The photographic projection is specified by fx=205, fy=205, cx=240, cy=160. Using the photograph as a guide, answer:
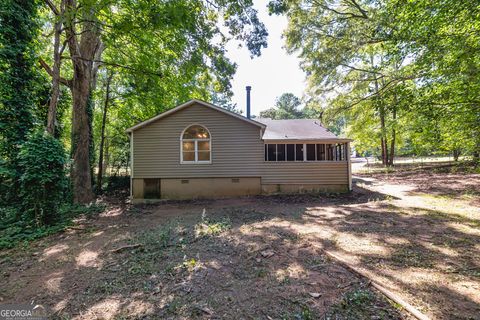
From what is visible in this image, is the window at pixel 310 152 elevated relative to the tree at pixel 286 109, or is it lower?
lower

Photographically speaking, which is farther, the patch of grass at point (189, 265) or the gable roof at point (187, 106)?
the gable roof at point (187, 106)

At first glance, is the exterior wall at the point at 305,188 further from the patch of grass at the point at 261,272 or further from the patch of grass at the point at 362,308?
the patch of grass at the point at 362,308

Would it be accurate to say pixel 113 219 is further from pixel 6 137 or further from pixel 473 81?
pixel 473 81

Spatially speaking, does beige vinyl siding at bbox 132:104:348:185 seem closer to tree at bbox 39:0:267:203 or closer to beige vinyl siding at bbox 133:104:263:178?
beige vinyl siding at bbox 133:104:263:178

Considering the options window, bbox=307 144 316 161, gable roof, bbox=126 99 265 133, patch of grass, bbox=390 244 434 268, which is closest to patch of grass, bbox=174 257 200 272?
patch of grass, bbox=390 244 434 268

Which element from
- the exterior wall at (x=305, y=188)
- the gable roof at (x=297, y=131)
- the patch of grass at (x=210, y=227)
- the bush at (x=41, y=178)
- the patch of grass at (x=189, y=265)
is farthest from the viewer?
the gable roof at (x=297, y=131)

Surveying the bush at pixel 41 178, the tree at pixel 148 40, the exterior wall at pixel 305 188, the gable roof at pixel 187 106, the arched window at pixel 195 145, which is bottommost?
the exterior wall at pixel 305 188

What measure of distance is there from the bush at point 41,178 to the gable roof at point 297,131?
7618 mm

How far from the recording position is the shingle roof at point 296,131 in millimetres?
9861

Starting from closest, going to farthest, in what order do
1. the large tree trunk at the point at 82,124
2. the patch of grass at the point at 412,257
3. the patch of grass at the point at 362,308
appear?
the patch of grass at the point at 362,308 → the patch of grass at the point at 412,257 → the large tree trunk at the point at 82,124

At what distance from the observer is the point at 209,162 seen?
945 cm

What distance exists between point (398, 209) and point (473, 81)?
12.8 feet

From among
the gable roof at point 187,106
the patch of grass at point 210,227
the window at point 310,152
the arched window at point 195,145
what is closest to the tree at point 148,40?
the gable roof at point 187,106

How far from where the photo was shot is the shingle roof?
986cm
